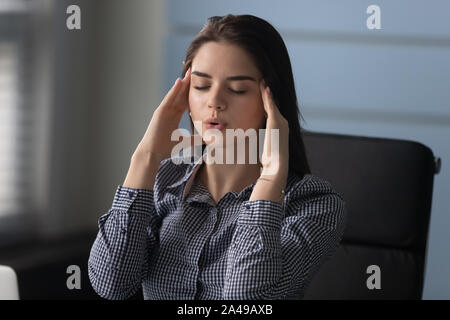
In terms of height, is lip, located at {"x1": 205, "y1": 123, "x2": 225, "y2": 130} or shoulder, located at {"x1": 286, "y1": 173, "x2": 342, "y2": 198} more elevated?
lip, located at {"x1": 205, "y1": 123, "x2": 225, "y2": 130}

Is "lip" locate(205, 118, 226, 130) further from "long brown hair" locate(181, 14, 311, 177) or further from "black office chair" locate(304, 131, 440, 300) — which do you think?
"black office chair" locate(304, 131, 440, 300)

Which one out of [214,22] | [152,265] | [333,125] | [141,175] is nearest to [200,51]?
[214,22]

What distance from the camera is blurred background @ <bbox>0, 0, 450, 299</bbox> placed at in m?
2.49

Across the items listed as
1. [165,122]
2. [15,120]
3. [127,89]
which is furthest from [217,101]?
[127,89]

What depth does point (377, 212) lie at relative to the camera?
158 cm

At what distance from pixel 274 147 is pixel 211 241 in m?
0.21

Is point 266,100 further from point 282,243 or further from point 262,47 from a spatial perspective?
point 282,243

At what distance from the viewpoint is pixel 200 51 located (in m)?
1.27

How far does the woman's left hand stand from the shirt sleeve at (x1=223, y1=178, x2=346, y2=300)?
6 centimetres

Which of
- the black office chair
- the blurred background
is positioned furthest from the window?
the black office chair

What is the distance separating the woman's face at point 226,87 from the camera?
122cm

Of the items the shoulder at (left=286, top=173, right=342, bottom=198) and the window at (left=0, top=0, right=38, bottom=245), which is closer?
the shoulder at (left=286, top=173, right=342, bottom=198)
